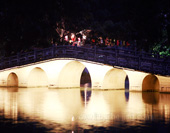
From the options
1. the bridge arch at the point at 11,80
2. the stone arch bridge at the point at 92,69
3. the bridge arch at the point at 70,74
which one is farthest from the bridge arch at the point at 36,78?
the bridge arch at the point at 70,74

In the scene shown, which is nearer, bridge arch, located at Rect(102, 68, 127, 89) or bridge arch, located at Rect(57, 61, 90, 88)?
bridge arch, located at Rect(102, 68, 127, 89)

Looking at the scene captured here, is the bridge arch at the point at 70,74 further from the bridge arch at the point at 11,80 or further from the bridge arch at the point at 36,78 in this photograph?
the bridge arch at the point at 11,80

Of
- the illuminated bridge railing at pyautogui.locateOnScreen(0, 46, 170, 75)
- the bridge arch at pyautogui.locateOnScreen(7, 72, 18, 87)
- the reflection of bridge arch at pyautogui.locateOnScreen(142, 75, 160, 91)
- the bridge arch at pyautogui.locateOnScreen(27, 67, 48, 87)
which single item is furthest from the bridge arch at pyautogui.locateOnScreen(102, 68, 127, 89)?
the bridge arch at pyautogui.locateOnScreen(7, 72, 18, 87)

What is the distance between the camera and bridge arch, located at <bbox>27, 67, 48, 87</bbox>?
3725cm

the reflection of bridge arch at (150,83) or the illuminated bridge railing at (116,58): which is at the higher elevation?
the illuminated bridge railing at (116,58)

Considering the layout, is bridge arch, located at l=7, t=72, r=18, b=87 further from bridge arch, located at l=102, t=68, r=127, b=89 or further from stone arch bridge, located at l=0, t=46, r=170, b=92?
bridge arch, located at l=102, t=68, r=127, b=89

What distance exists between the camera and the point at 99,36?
51.0 m

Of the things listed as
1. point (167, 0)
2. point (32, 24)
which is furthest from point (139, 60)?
point (32, 24)

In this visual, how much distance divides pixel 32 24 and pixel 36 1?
5.27ft

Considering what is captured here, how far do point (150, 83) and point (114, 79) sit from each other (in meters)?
3.61

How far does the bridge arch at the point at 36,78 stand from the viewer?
37.2 meters

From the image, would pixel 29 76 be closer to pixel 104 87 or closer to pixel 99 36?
pixel 104 87

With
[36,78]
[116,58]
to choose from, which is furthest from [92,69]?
[36,78]

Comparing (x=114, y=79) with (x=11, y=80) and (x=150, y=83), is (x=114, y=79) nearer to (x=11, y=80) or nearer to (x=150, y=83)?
(x=150, y=83)
